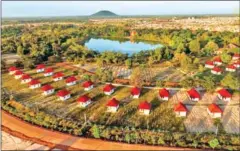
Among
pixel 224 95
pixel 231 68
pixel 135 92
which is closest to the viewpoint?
pixel 224 95


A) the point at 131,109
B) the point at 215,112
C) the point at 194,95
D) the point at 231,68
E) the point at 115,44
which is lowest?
the point at 131,109

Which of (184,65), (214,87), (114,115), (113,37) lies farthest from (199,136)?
(113,37)

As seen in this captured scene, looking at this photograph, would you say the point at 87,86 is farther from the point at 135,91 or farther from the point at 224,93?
the point at 224,93

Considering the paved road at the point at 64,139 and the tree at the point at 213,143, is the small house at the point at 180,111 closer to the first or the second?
the tree at the point at 213,143

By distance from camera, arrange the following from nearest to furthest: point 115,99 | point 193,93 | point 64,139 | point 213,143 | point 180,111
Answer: point 213,143
point 64,139
point 180,111
point 115,99
point 193,93

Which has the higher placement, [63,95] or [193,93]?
[193,93]

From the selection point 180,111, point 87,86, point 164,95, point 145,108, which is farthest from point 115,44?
point 180,111

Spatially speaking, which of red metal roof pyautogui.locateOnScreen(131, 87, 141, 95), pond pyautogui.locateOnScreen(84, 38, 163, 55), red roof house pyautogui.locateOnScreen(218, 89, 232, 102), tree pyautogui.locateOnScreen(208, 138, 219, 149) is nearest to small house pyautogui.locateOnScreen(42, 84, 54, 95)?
red metal roof pyautogui.locateOnScreen(131, 87, 141, 95)

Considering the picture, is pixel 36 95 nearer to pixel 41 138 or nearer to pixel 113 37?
pixel 41 138
